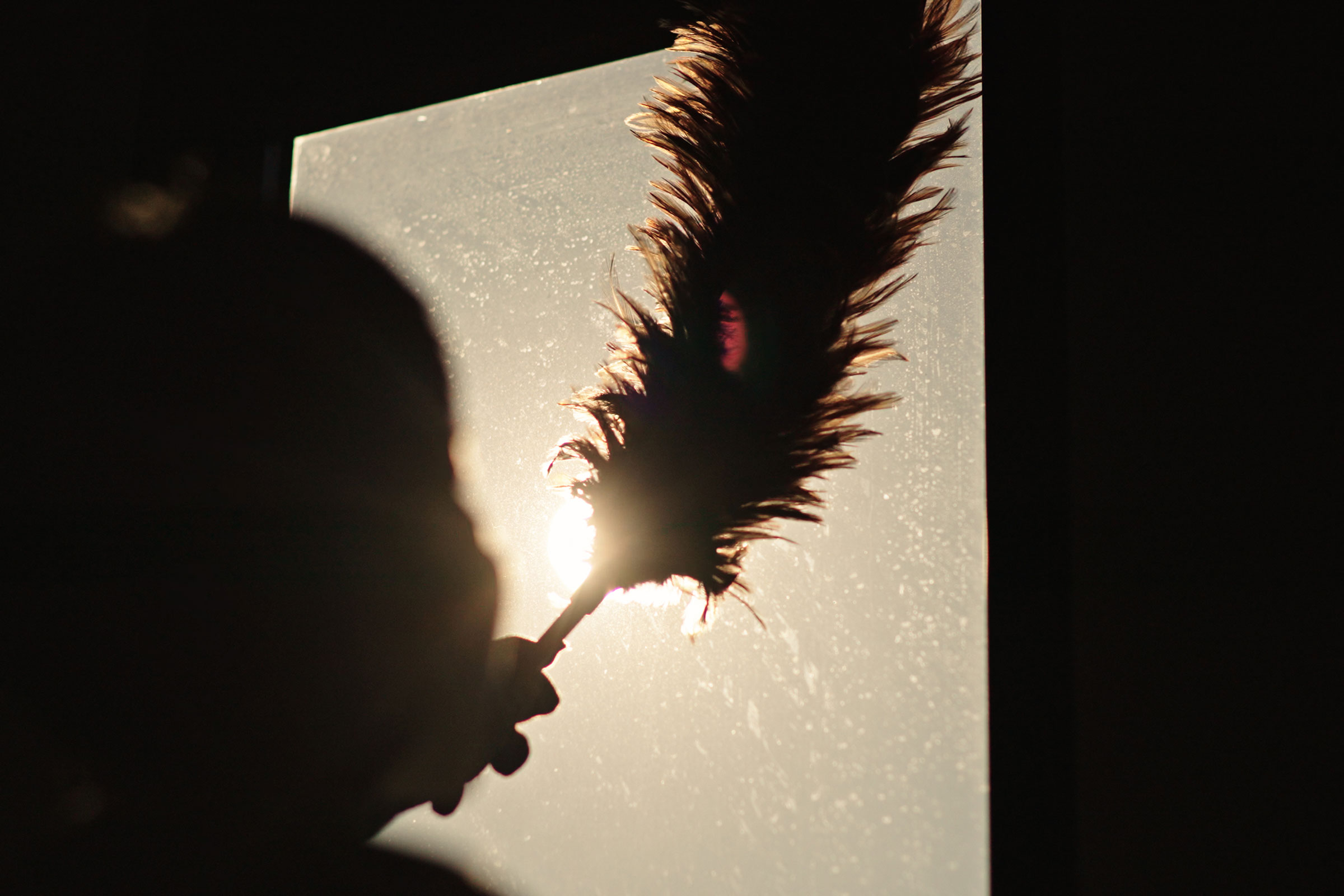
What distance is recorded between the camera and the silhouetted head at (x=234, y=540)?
0.61 metres

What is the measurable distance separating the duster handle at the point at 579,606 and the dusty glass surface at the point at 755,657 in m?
0.12

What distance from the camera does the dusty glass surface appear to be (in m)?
0.54

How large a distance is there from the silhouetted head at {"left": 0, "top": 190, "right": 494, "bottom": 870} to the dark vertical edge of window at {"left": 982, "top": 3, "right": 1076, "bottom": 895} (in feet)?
1.53

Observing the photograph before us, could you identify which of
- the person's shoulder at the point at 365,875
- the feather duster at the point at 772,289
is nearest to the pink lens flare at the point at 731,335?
the feather duster at the point at 772,289

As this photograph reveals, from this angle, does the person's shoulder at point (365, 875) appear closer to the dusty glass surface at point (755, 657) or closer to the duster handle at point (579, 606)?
the dusty glass surface at point (755, 657)

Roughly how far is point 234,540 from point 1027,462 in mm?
851

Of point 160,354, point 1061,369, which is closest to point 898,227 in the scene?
point 1061,369

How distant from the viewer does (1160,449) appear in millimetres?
530

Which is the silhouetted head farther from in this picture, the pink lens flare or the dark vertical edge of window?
the dark vertical edge of window

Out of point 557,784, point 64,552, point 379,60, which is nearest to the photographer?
point 557,784

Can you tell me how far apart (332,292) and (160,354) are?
0.76 ft

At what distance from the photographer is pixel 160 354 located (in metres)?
0.78

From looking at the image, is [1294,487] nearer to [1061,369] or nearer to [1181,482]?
[1181,482]

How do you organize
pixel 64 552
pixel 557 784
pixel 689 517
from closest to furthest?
pixel 689 517 → pixel 557 784 → pixel 64 552
